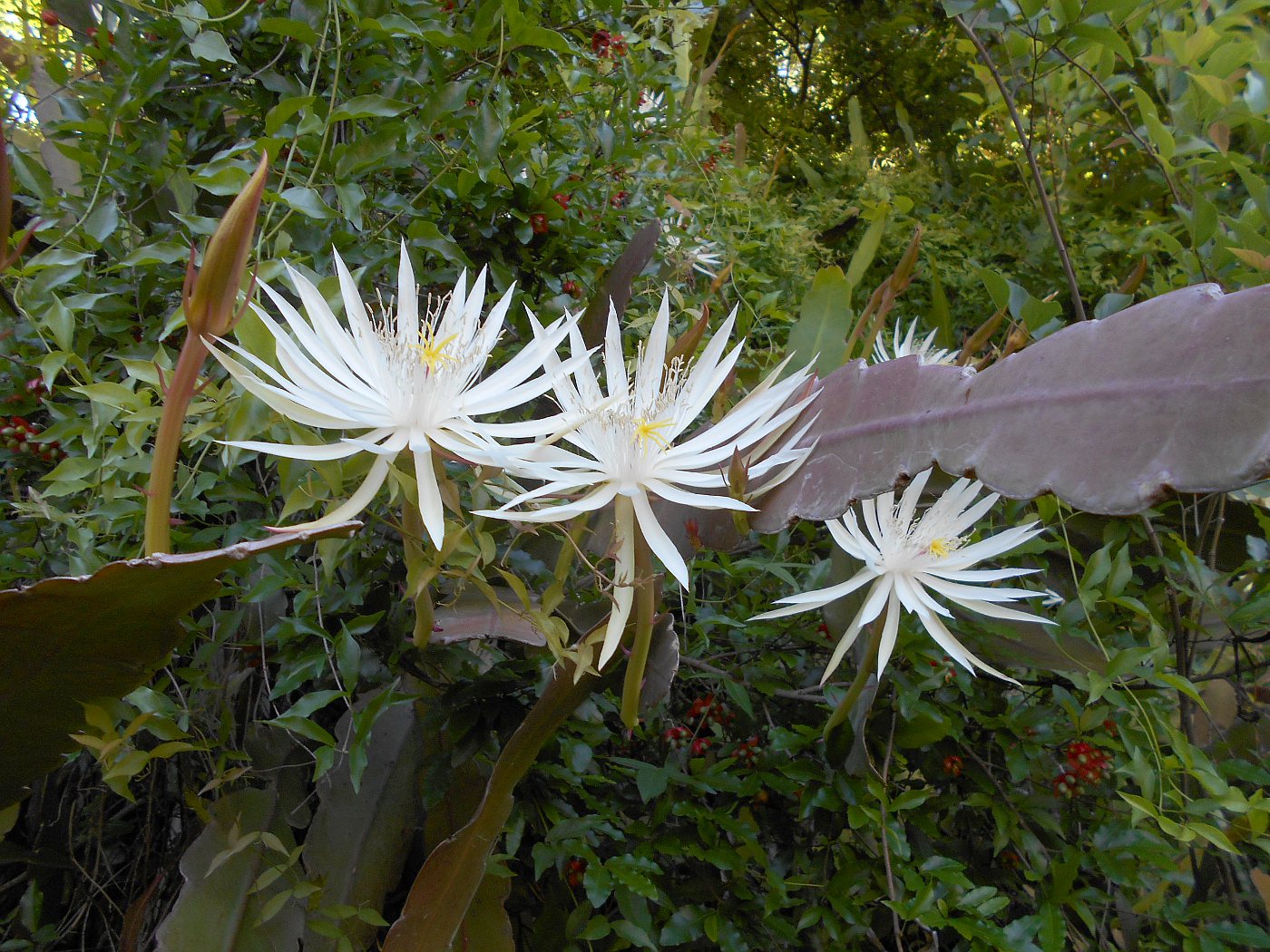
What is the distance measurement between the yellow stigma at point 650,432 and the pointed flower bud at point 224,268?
0.28 m

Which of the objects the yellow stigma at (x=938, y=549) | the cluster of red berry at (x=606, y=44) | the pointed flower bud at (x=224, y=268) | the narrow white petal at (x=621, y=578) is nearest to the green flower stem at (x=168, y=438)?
the pointed flower bud at (x=224, y=268)

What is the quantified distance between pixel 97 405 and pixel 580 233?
0.51 m

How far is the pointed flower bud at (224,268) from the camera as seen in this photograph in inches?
17.5

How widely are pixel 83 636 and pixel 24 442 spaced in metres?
0.40

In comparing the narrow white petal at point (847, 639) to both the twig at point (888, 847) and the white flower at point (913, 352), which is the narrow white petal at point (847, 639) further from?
the white flower at point (913, 352)

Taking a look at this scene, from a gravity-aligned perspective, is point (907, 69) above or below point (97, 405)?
above

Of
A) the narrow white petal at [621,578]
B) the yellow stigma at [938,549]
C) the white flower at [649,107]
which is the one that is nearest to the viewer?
the narrow white petal at [621,578]

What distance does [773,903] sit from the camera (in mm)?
755

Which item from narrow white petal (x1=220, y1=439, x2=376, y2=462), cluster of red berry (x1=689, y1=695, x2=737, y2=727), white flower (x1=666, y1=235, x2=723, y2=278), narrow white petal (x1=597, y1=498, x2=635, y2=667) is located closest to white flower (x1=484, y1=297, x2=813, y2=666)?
narrow white petal (x1=597, y1=498, x2=635, y2=667)

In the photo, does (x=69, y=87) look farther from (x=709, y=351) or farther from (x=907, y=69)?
(x=907, y=69)

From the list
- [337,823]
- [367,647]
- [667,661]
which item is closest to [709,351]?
[667,661]

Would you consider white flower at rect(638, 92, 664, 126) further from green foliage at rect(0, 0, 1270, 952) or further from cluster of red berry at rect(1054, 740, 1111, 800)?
cluster of red berry at rect(1054, 740, 1111, 800)

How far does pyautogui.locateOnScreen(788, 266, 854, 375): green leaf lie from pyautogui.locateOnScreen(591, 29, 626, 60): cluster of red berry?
449 mm

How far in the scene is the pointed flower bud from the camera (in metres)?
0.44
